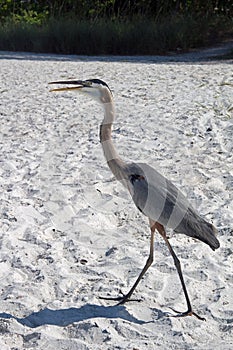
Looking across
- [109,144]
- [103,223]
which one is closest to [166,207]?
[109,144]

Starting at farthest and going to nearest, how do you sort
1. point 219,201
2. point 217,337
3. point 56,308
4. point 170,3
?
point 170,3 < point 219,201 < point 56,308 < point 217,337

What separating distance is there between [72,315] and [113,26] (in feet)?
38.5

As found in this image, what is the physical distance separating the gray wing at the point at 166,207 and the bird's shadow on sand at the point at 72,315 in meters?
0.44

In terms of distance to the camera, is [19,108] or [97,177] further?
[19,108]

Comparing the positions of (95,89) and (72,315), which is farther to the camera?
(95,89)

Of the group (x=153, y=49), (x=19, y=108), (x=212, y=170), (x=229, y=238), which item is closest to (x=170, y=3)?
(x=153, y=49)

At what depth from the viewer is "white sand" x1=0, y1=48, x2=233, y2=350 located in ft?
10.6

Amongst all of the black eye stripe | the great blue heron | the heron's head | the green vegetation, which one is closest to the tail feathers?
the great blue heron

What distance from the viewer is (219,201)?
4766mm

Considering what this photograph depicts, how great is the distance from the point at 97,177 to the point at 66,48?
9.32 m

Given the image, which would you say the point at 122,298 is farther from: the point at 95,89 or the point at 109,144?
the point at 95,89

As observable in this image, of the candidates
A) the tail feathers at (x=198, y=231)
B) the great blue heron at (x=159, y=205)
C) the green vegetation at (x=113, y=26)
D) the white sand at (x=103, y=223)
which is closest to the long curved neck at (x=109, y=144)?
the great blue heron at (x=159, y=205)

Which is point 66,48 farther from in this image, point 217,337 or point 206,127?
point 217,337

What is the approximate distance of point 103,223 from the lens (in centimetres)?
446
